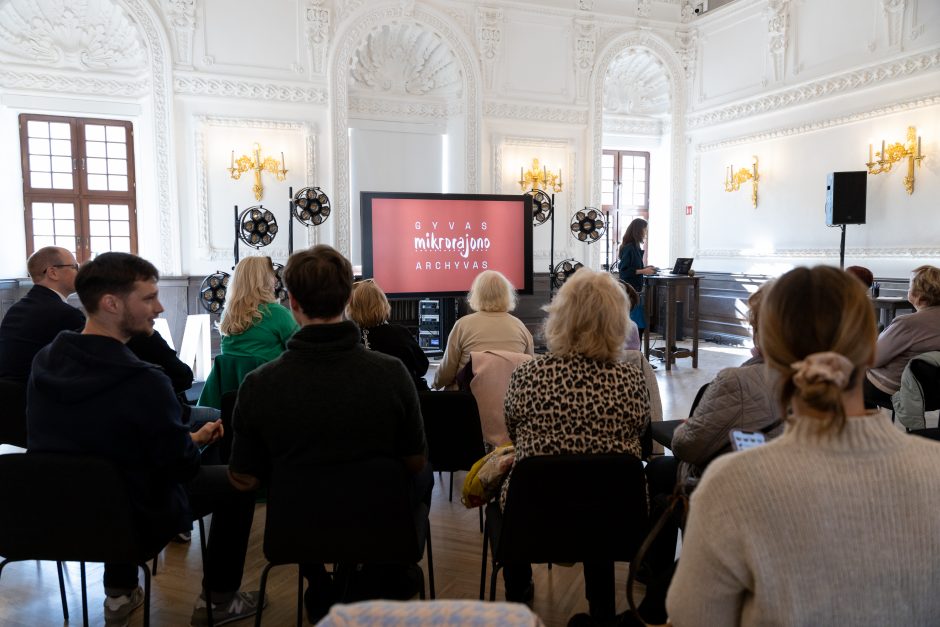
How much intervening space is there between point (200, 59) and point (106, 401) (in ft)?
23.3

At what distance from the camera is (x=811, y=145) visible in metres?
8.13

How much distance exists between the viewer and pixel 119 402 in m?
1.77

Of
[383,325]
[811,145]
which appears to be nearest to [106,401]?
[383,325]

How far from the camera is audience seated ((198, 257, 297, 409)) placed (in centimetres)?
312

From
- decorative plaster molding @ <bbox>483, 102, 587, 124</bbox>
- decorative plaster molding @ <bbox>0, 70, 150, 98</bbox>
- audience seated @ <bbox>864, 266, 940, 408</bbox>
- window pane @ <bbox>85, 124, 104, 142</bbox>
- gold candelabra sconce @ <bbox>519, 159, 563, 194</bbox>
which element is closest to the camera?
audience seated @ <bbox>864, 266, 940, 408</bbox>

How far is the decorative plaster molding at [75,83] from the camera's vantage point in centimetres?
745

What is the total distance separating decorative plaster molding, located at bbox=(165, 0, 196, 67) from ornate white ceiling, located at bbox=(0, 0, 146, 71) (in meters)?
0.44

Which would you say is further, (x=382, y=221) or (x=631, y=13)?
(x=631, y=13)

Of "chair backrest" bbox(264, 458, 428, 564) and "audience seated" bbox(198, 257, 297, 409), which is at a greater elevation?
"audience seated" bbox(198, 257, 297, 409)

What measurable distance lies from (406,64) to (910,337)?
7711 millimetres

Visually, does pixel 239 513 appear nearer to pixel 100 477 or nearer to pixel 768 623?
pixel 100 477

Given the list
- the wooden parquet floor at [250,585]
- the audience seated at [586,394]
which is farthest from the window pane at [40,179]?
the audience seated at [586,394]

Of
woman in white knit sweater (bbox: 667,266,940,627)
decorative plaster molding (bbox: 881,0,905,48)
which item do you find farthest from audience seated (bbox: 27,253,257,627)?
decorative plaster molding (bbox: 881,0,905,48)

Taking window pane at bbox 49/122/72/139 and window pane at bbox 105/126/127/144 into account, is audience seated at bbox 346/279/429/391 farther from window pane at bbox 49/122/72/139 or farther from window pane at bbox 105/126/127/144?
window pane at bbox 49/122/72/139
